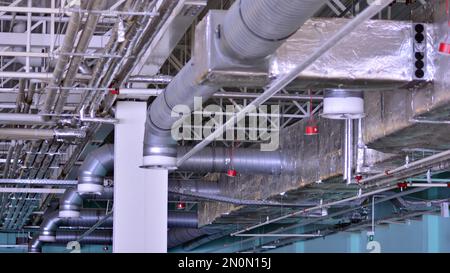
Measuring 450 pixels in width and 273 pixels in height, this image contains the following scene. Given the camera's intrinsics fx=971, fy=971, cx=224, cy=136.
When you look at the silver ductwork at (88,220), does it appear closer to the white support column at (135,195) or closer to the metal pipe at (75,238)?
the metal pipe at (75,238)

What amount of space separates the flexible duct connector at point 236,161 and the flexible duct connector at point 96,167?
1.24 m

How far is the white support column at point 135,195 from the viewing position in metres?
14.1

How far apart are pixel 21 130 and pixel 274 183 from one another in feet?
16.1

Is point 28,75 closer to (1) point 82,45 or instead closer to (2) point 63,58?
(2) point 63,58

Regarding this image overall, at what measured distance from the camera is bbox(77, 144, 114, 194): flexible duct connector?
54.1 feet

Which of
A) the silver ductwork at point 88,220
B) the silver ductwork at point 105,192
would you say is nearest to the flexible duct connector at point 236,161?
the silver ductwork at point 105,192

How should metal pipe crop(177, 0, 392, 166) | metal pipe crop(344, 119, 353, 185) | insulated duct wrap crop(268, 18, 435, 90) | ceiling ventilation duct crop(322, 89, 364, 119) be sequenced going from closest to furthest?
metal pipe crop(177, 0, 392, 166)
insulated duct wrap crop(268, 18, 435, 90)
ceiling ventilation duct crop(322, 89, 364, 119)
metal pipe crop(344, 119, 353, 185)

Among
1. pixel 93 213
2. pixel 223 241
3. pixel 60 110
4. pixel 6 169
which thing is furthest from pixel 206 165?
pixel 223 241

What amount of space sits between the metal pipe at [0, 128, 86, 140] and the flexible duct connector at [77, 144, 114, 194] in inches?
41.7

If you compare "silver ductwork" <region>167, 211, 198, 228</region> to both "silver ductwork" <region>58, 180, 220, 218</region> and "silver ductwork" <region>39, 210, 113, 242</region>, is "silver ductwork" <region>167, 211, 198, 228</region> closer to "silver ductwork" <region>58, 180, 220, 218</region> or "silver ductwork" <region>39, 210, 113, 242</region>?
"silver ductwork" <region>39, 210, 113, 242</region>

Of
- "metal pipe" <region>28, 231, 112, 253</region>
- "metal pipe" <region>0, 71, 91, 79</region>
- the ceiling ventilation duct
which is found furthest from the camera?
"metal pipe" <region>28, 231, 112, 253</region>

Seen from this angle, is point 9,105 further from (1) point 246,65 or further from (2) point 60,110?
(1) point 246,65

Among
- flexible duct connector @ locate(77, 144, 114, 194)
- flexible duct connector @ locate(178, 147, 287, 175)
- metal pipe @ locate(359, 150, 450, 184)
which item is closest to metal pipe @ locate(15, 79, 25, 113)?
flexible duct connector @ locate(77, 144, 114, 194)
